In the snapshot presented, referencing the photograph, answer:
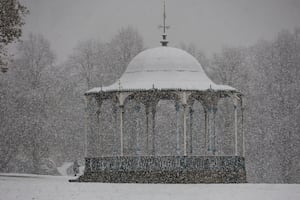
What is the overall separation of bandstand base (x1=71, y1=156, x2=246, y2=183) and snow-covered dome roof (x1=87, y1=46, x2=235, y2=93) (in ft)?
10.6

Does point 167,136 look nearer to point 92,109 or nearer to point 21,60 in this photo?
point 92,109

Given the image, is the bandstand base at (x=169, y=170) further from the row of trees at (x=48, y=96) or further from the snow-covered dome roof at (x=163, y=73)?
the row of trees at (x=48, y=96)

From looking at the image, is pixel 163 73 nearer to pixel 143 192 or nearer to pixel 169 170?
pixel 169 170

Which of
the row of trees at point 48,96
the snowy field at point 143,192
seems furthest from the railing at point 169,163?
the row of trees at point 48,96

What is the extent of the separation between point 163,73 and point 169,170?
15.5ft

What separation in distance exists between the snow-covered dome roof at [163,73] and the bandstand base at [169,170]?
10.6 feet

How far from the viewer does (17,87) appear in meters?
62.6

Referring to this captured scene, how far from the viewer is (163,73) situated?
41.5 m

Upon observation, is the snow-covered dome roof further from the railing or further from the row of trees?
the row of trees

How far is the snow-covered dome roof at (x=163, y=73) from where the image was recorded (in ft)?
133

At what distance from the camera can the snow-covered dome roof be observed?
40.7 meters

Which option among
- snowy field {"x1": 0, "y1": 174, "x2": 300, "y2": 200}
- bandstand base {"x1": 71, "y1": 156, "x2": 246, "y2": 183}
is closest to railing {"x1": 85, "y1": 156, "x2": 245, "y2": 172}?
bandstand base {"x1": 71, "y1": 156, "x2": 246, "y2": 183}

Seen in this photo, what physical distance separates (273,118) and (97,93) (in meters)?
22.6

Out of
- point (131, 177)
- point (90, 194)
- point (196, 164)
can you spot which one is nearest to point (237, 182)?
point (196, 164)
